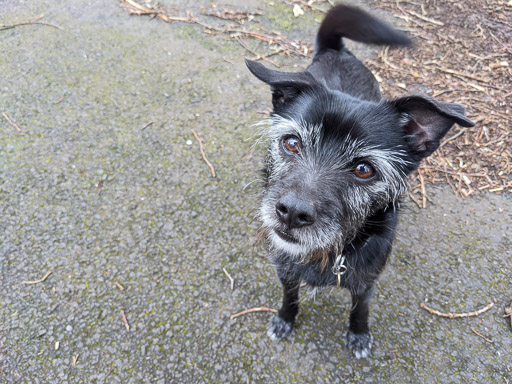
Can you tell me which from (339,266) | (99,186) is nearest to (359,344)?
(339,266)

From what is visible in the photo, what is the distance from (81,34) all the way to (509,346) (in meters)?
6.09

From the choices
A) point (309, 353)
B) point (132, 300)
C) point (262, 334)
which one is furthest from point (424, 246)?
point (132, 300)

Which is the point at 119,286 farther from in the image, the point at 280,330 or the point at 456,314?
the point at 456,314

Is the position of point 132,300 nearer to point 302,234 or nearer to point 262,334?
point 262,334

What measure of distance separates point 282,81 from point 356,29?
4.51ft

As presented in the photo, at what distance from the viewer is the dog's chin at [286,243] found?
217 cm

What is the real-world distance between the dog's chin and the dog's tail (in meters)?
1.85

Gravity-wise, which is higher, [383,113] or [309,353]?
[383,113]

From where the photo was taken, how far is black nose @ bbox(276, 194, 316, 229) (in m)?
1.98

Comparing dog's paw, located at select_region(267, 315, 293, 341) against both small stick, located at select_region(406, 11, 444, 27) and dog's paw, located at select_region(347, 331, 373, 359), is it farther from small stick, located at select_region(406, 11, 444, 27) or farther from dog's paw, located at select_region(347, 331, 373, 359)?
small stick, located at select_region(406, 11, 444, 27)

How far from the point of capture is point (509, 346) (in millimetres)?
2857

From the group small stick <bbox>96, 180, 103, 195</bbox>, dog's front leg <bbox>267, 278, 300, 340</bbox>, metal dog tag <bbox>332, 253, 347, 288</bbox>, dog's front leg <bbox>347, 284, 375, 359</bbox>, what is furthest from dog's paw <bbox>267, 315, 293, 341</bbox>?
small stick <bbox>96, 180, 103, 195</bbox>

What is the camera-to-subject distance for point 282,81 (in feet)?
7.26

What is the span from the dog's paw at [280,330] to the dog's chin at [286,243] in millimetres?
844
